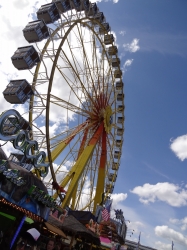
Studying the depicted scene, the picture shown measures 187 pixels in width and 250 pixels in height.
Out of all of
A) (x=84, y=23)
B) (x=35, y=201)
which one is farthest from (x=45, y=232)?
(x=84, y=23)

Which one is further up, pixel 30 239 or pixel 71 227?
pixel 71 227

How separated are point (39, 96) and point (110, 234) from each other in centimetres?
971

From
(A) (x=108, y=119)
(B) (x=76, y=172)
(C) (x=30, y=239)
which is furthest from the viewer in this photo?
(A) (x=108, y=119)

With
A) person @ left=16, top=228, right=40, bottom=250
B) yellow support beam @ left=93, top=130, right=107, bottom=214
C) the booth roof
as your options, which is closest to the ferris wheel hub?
yellow support beam @ left=93, top=130, right=107, bottom=214

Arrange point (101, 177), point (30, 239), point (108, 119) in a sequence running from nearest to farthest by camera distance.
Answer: point (30, 239) → point (101, 177) → point (108, 119)

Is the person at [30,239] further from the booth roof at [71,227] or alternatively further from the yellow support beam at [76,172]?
the yellow support beam at [76,172]

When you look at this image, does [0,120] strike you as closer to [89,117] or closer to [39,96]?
[39,96]

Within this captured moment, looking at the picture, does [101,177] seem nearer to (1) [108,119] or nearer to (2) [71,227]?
(1) [108,119]

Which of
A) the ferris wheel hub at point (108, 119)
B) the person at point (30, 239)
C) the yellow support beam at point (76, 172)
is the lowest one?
the person at point (30, 239)

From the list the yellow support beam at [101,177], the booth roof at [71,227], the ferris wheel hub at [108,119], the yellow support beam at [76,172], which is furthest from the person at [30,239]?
the ferris wheel hub at [108,119]

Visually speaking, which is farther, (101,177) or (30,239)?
(101,177)

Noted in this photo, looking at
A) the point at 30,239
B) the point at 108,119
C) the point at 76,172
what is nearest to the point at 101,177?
the point at 108,119

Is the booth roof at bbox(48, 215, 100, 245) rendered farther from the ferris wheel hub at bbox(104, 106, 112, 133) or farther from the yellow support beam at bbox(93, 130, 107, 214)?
the ferris wheel hub at bbox(104, 106, 112, 133)

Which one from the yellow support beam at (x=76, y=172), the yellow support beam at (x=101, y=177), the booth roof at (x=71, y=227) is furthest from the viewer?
the yellow support beam at (x=101, y=177)
